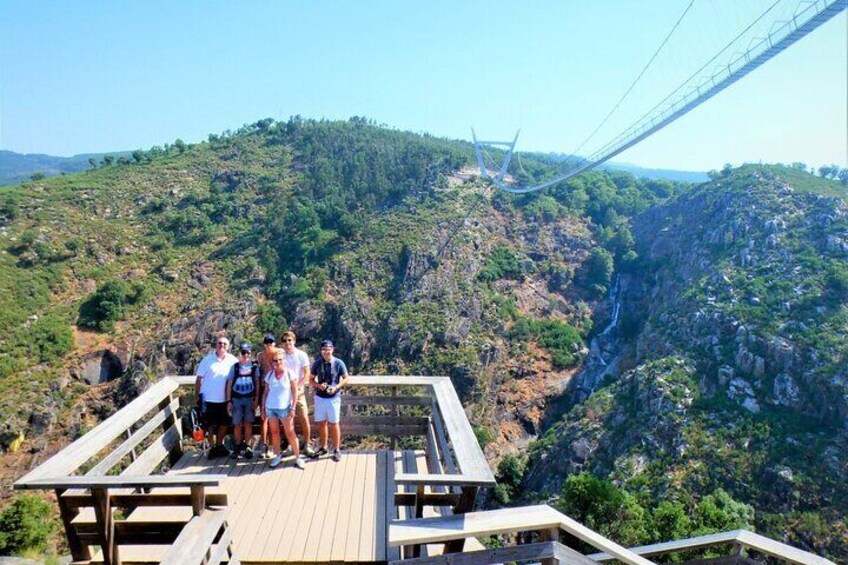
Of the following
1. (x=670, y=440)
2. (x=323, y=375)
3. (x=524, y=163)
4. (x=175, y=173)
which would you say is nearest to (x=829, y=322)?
(x=670, y=440)

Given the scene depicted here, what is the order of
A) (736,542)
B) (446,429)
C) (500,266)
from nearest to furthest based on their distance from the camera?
(736,542), (446,429), (500,266)

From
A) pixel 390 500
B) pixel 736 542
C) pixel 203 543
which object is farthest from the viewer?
pixel 390 500

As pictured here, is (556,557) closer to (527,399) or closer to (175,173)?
(527,399)

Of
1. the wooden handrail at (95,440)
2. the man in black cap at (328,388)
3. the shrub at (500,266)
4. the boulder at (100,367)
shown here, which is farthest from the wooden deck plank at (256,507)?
the shrub at (500,266)

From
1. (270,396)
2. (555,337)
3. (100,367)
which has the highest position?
(270,396)

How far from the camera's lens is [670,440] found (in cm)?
1980

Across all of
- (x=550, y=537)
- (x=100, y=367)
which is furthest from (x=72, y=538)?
(x=100, y=367)

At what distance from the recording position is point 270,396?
175 inches

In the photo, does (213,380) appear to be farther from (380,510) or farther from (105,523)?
(380,510)

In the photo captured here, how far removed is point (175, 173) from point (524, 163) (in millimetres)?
33406

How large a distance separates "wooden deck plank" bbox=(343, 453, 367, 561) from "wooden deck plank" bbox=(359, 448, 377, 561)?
3 centimetres

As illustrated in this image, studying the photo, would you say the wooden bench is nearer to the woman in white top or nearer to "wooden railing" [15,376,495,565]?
"wooden railing" [15,376,495,565]

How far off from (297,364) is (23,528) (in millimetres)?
14185

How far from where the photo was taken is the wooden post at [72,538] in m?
3.13
